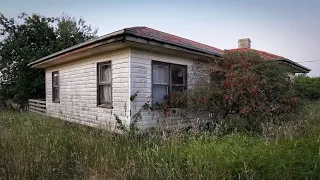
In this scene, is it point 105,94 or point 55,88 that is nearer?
point 105,94

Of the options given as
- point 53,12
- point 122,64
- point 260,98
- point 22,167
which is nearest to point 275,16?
point 260,98

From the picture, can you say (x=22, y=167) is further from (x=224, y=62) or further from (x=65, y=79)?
(x=65, y=79)

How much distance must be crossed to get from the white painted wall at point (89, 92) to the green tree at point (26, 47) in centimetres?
441

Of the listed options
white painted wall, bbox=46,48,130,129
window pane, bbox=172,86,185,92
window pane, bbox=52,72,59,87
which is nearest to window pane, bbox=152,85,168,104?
window pane, bbox=172,86,185,92

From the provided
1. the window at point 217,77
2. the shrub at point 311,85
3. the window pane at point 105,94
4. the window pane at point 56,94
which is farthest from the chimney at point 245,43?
the window pane at point 56,94

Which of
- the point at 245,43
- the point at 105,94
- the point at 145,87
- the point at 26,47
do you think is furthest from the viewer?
the point at 245,43

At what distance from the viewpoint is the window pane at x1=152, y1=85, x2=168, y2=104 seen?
751cm

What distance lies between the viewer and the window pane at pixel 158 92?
24.6ft

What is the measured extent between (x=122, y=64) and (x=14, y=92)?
12.4 m

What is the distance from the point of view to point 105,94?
7973 millimetres

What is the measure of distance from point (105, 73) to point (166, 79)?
79.7 inches

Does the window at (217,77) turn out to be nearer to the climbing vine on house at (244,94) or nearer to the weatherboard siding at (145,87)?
the climbing vine on house at (244,94)

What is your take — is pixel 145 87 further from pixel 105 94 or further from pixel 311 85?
pixel 311 85

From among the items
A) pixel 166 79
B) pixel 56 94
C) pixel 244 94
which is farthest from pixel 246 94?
pixel 56 94
